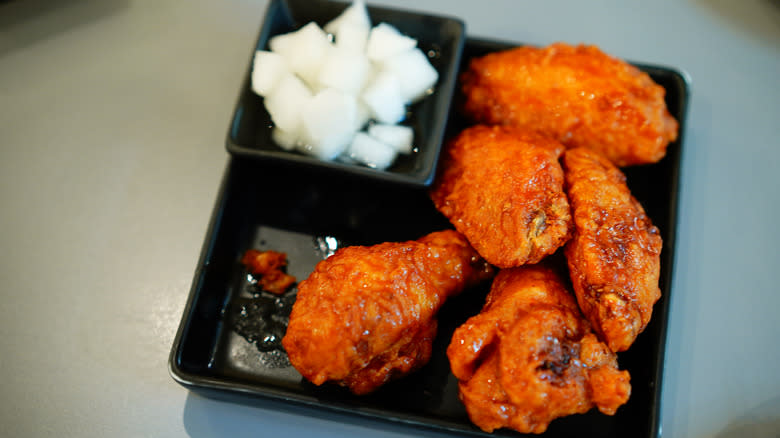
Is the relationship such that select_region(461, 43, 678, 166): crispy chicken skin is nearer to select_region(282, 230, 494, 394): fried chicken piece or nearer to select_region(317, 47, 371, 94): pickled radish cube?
select_region(317, 47, 371, 94): pickled radish cube

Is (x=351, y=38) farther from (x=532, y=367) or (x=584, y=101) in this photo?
(x=532, y=367)

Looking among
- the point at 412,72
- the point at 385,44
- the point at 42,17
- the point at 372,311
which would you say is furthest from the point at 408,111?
the point at 42,17

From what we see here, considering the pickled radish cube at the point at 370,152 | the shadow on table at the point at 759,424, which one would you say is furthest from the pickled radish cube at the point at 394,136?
the shadow on table at the point at 759,424

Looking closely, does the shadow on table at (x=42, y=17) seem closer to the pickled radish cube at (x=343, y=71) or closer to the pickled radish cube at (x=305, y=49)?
the pickled radish cube at (x=305, y=49)

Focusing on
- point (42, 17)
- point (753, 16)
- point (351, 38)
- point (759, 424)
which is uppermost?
point (753, 16)

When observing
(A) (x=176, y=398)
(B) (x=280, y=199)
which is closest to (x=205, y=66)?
(B) (x=280, y=199)

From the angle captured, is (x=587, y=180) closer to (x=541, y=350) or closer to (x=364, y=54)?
(x=541, y=350)
